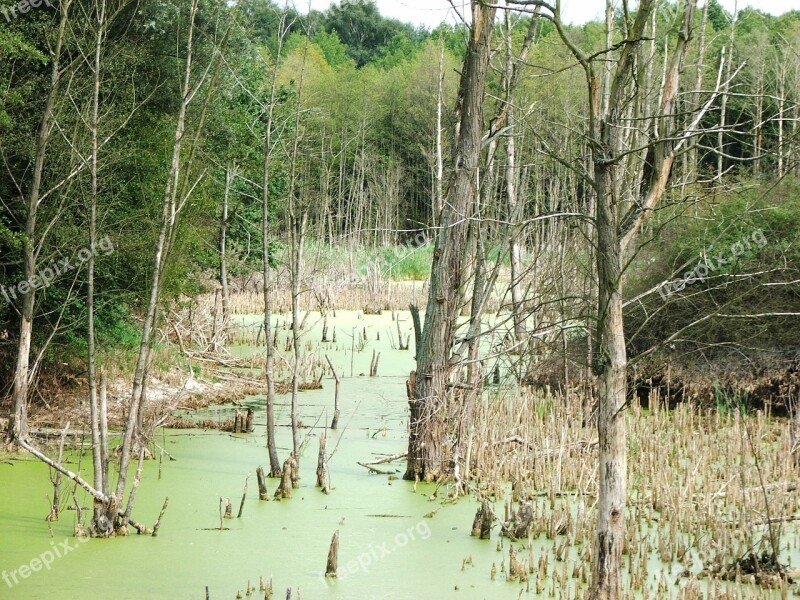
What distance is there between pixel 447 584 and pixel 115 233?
20.3ft

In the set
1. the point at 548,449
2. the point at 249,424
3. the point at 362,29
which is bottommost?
the point at 249,424

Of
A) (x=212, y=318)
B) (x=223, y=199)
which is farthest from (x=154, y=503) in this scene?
(x=223, y=199)

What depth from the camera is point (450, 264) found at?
7504 mm

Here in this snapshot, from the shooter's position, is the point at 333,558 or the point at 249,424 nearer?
the point at 333,558

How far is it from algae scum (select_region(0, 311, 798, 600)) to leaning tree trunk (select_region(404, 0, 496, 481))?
1.83 feet

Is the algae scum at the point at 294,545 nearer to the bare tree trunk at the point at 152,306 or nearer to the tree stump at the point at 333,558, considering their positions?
the tree stump at the point at 333,558

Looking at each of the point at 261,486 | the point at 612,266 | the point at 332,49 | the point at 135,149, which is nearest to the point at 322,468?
the point at 261,486

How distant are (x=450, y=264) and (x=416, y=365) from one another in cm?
188

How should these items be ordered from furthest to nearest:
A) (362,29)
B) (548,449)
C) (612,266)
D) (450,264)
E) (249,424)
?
(362,29), (249,424), (548,449), (450,264), (612,266)

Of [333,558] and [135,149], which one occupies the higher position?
[135,149]

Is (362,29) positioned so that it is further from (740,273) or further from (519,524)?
(519,524)

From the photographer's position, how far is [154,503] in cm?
717

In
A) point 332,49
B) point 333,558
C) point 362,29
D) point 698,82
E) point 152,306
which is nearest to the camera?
point 333,558

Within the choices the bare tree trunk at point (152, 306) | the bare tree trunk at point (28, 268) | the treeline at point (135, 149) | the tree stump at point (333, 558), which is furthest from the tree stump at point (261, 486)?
the bare tree trunk at point (28, 268)
